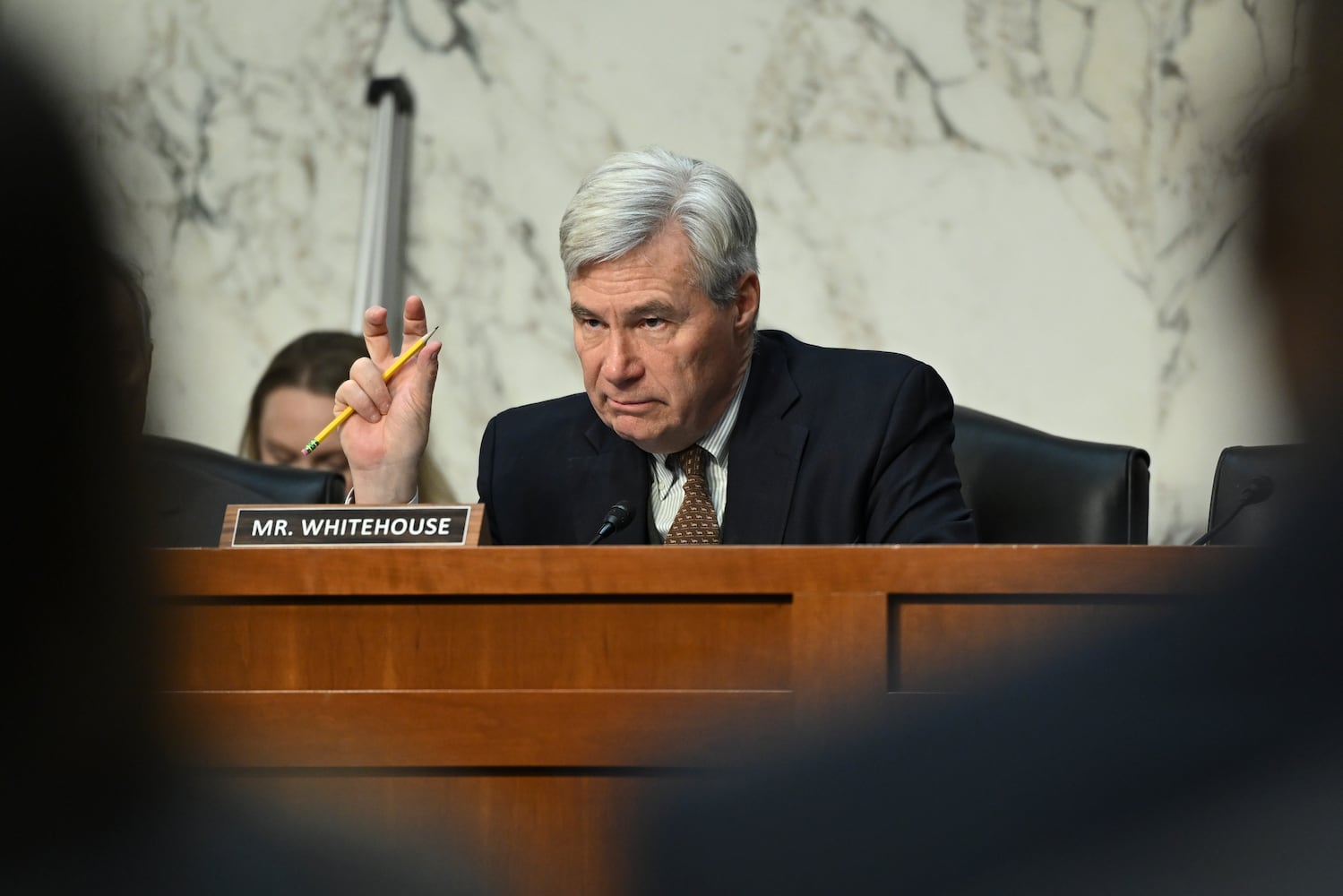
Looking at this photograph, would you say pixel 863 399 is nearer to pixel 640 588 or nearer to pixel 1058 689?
pixel 640 588

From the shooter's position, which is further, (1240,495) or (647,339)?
(647,339)

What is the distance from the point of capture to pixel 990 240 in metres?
4.26

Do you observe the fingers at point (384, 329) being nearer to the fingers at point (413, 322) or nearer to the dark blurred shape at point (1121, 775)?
the fingers at point (413, 322)

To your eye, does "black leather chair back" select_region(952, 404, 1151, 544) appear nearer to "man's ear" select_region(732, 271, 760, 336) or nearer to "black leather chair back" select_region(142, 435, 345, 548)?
"man's ear" select_region(732, 271, 760, 336)

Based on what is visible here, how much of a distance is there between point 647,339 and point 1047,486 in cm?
72

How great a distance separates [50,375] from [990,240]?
152 inches

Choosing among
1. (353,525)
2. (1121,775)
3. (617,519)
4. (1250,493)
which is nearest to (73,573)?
(1121,775)

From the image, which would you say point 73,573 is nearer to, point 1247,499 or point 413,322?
point 1247,499

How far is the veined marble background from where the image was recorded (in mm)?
4219

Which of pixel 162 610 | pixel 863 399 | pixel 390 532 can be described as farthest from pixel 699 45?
pixel 162 610

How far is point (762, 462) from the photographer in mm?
2664

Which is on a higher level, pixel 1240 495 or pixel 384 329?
pixel 384 329

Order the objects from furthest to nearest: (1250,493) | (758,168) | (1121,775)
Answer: (758,168)
(1250,493)
(1121,775)

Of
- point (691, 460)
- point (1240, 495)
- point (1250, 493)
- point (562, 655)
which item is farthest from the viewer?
point (691, 460)
